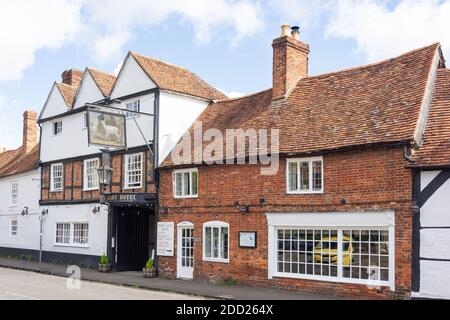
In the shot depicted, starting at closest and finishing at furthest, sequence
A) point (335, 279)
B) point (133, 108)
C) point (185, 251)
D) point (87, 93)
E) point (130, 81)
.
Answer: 1. point (335, 279)
2. point (185, 251)
3. point (133, 108)
4. point (130, 81)
5. point (87, 93)

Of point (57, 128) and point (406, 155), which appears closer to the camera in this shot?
point (406, 155)

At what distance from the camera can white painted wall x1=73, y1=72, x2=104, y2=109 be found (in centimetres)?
2583

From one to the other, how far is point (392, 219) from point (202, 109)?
1169 centimetres

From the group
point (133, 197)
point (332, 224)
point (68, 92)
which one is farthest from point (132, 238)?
Result: point (332, 224)

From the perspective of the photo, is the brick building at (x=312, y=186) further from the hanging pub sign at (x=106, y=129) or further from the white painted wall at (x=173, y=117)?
the hanging pub sign at (x=106, y=129)

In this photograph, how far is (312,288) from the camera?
54.5 feet

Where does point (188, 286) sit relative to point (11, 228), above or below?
below

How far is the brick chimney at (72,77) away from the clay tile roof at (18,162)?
4.53 m

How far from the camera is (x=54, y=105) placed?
93.7 ft

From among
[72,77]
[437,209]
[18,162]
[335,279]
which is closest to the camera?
[437,209]

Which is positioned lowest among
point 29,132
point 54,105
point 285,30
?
point 29,132

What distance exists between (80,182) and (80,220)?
1.76 m

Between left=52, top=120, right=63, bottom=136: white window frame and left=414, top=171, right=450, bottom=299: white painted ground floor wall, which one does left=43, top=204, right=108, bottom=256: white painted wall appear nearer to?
left=52, top=120, right=63, bottom=136: white window frame

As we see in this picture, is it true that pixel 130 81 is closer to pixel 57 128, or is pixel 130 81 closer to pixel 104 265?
pixel 57 128
